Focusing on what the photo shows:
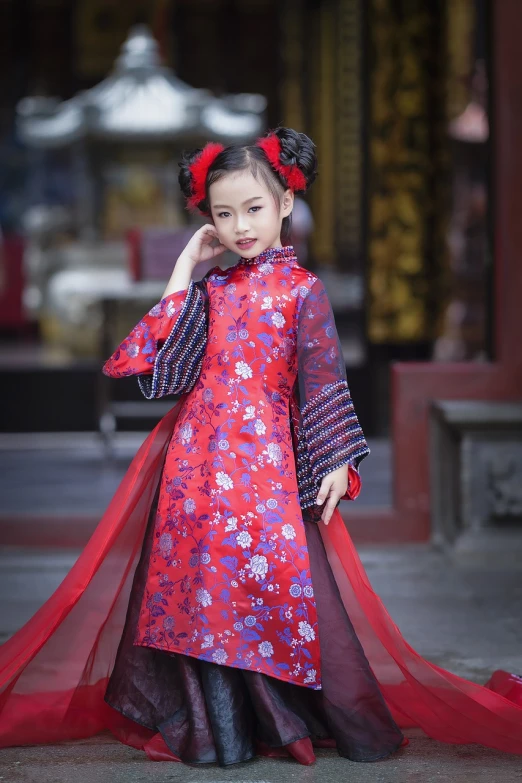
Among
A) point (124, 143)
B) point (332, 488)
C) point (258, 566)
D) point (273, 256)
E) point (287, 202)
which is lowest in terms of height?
point (258, 566)

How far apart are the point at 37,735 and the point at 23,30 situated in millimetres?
9984

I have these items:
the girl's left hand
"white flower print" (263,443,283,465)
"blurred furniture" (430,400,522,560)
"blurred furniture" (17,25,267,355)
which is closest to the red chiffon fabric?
the girl's left hand

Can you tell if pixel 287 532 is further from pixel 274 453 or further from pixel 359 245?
pixel 359 245

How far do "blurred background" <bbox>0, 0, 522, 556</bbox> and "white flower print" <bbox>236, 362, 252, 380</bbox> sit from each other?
1.85 meters

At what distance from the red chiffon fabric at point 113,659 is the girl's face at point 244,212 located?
366 mm

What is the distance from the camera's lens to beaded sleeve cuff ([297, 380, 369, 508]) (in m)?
2.16

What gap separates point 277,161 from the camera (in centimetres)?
215

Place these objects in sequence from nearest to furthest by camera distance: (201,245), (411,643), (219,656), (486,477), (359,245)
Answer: (219,656)
(201,245)
(411,643)
(486,477)
(359,245)

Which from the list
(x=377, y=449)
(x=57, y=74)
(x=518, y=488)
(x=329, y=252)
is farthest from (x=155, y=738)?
(x=57, y=74)

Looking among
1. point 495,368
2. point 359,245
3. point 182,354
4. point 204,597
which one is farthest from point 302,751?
point 359,245

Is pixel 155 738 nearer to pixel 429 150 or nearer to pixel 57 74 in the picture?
pixel 429 150

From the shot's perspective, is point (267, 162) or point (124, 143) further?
point (124, 143)

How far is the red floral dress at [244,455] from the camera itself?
6.88 feet

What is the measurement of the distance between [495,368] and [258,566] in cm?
209
